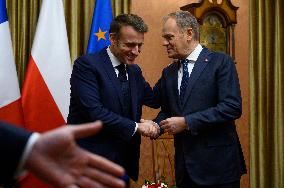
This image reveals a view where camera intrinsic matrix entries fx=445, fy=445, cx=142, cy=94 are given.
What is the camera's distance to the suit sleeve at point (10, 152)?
1.15 metres

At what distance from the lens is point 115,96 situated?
283 centimetres

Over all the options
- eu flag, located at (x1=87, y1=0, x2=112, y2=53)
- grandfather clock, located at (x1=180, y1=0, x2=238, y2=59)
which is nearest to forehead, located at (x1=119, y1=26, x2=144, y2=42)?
eu flag, located at (x1=87, y1=0, x2=112, y2=53)

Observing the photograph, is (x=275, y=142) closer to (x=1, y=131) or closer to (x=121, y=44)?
(x=121, y=44)

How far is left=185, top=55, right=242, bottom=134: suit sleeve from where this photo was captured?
111 inches

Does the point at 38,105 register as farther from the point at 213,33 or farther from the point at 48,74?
the point at 213,33

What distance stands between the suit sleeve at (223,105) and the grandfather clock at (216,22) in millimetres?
1821

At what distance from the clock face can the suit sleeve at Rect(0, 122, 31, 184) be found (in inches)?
149

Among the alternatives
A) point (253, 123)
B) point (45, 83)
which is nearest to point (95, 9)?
point (45, 83)

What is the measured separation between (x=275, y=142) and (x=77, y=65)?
3.14 m

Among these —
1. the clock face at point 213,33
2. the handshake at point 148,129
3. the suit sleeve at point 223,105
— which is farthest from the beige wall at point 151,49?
the suit sleeve at point 223,105

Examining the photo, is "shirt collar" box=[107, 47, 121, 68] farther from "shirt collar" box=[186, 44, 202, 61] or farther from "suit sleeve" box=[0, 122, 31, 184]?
"suit sleeve" box=[0, 122, 31, 184]

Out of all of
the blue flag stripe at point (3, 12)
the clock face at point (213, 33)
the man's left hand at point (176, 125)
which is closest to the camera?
the man's left hand at point (176, 125)

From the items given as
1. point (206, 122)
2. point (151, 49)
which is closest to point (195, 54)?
point (206, 122)

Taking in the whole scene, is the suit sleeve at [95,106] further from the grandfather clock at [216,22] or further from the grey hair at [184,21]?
the grandfather clock at [216,22]
